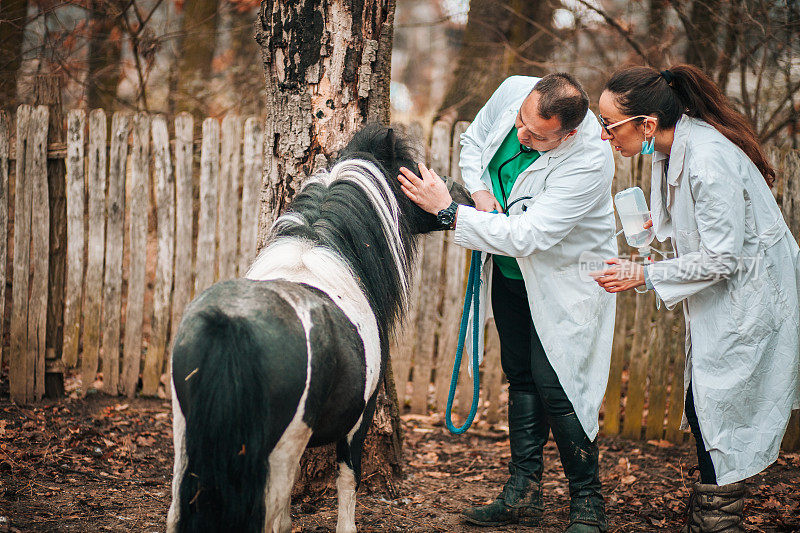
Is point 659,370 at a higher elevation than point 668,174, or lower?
lower

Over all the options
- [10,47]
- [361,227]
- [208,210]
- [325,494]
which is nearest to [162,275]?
[208,210]

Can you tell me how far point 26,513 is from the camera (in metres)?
3.19

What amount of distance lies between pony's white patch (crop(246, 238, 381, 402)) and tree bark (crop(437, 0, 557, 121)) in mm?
4685

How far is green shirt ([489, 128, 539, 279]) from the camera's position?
328 cm

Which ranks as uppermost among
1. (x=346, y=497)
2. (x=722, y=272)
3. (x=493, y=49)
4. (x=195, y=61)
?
(x=493, y=49)

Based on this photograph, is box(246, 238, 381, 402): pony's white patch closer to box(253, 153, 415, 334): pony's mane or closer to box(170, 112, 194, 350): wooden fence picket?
box(253, 153, 415, 334): pony's mane

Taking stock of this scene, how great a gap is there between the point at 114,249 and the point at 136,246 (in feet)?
0.54

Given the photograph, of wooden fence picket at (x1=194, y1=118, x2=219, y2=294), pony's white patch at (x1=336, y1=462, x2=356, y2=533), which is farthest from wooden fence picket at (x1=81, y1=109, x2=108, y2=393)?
pony's white patch at (x1=336, y1=462, x2=356, y2=533)

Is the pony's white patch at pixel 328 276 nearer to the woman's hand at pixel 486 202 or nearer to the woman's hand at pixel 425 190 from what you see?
the woman's hand at pixel 425 190

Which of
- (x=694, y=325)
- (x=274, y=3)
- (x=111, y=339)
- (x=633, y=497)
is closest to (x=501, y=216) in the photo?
(x=694, y=325)

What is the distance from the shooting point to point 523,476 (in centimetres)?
340

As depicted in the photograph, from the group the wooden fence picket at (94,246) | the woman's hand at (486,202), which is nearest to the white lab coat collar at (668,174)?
the woman's hand at (486,202)

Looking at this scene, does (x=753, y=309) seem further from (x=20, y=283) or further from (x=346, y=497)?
(x=20, y=283)

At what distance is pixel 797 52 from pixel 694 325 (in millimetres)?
3585
